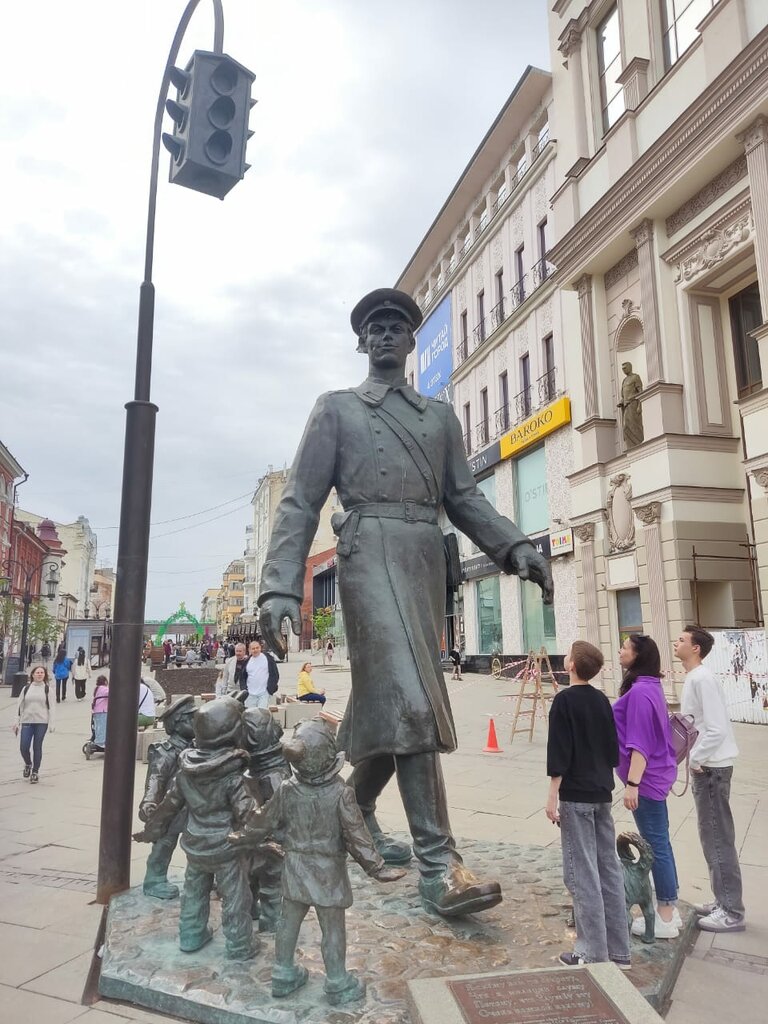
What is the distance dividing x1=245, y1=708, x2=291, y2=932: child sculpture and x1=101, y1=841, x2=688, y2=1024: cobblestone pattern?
17cm

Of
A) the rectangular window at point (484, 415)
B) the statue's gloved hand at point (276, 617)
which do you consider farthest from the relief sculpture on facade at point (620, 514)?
the statue's gloved hand at point (276, 617)

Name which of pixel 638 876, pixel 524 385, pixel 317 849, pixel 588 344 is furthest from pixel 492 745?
pixel 524 385

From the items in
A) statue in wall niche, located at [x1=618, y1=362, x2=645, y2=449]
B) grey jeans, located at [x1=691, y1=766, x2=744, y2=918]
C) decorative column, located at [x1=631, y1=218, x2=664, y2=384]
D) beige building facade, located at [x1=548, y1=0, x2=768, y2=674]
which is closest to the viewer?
grey jeans, located at [x1=691, y1=766, x2=744, y2=918]

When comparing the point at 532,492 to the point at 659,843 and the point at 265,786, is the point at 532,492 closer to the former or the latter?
the point at 659,843

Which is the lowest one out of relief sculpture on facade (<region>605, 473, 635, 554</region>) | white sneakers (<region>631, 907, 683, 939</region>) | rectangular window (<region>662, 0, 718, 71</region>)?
white sneakers (<region>631, 907, 683, 939</region>)

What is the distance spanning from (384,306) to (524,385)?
21.1 m

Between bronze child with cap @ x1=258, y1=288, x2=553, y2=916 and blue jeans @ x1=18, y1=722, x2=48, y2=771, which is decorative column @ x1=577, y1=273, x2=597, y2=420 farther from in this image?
bronze child with cap @ x1=258, y1=288, x2=553, y2=916

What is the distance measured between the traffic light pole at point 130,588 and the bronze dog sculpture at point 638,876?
271 cm

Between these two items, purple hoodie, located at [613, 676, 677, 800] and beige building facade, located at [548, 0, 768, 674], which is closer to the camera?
purple hoodie, located at [613, 676, 677, 800]

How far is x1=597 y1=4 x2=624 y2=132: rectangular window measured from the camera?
1692 cm

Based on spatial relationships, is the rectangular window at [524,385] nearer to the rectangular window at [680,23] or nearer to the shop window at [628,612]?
the shop window at [628,612]

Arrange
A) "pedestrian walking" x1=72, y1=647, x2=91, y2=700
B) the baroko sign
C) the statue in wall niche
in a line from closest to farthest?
the statue in wall niche
the baroko sign
"pedestrian walking" x1=72, y1=647, x2=91, y2=700

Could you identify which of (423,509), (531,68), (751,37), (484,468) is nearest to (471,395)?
(484,468)

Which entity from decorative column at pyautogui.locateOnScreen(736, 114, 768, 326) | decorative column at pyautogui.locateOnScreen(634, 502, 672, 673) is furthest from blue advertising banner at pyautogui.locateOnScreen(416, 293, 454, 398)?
decorative column at pyautogui.locateOnScreen(736, 114, 768, 326)
